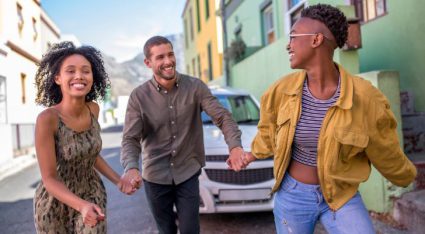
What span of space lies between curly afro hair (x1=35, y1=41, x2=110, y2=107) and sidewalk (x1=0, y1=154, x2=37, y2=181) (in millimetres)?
8229

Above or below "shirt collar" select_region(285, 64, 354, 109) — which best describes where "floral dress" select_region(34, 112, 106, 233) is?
below

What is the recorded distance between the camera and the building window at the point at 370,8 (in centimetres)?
633

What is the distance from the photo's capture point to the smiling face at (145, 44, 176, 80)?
3084 mm

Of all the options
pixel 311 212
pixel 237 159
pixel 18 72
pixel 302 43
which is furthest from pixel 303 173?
pixel 18 72

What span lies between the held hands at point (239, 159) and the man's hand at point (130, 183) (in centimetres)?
64

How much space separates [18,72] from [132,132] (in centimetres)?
1672

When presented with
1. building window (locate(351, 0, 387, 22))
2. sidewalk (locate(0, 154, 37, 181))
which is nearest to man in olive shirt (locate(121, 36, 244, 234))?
building window (locate(351, 0, 387, 22))

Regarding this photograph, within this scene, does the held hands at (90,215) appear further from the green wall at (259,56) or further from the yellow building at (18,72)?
the yellow building at (18,72)

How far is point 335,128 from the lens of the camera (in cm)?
210

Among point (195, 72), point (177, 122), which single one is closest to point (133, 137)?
point (177, 122)

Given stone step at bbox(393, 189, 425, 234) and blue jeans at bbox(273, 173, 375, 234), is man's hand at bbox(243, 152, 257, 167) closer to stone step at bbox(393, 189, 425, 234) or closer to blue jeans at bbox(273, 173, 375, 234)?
blue jeans at bbox(273, 173, 375, 234)

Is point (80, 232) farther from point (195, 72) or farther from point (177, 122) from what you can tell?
point (195, 72)

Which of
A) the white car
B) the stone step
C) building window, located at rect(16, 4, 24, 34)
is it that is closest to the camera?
the stone step

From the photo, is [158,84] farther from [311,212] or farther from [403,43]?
[403,43]
